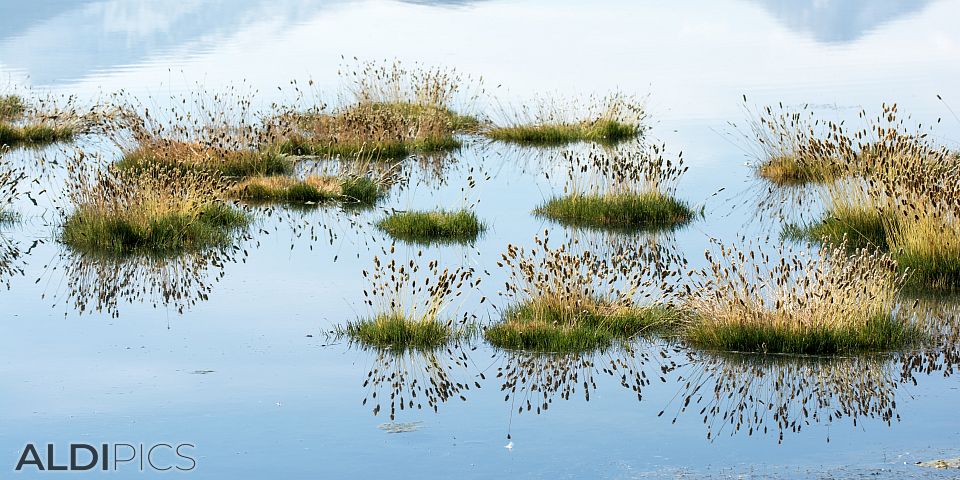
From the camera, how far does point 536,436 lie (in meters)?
7.72

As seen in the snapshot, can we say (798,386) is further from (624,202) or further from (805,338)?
(624,202)

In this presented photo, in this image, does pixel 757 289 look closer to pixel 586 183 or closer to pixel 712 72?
pixel 586 183

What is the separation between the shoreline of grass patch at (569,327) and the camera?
9.73m

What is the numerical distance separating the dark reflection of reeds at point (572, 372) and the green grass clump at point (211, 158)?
30.1 ft

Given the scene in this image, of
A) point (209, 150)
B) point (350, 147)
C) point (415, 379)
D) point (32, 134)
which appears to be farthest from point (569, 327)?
point (32, 134)

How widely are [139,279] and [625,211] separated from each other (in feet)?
18.1

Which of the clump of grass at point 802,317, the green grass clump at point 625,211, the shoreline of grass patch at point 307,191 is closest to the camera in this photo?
the clump of grass at point 802,317

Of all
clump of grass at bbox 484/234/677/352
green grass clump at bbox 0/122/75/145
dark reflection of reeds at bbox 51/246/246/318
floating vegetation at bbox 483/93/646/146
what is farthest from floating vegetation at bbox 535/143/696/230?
green grass clump at bbox 0/122/75/145

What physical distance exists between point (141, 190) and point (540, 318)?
553 cm

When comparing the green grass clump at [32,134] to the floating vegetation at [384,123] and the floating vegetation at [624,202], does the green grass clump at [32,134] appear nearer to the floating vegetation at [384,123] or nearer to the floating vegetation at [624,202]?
the floating vegetation at [384,123]

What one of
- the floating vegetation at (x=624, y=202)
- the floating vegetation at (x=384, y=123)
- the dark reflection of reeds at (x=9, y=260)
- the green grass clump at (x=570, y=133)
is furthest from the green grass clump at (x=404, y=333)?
the green grass clump at (x=570, y=133)

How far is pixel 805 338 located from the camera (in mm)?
9359

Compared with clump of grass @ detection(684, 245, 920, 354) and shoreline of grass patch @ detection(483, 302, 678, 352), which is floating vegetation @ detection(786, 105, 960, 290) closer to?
clump of grass @ detection(684, 245, 920, 354)

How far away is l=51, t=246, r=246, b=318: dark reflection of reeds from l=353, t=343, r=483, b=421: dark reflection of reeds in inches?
103
